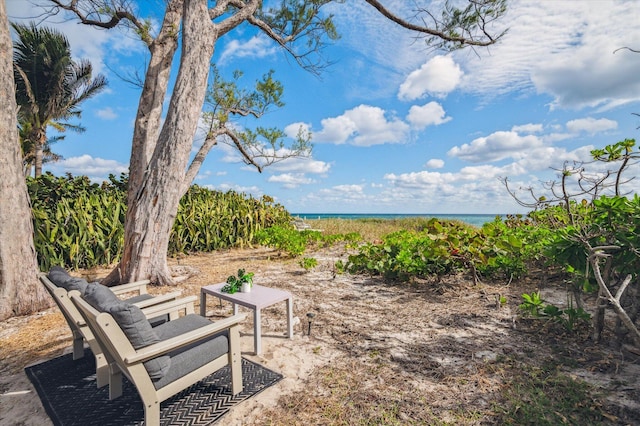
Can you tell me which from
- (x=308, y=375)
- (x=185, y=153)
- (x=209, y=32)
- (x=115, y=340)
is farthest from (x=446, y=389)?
(x=209, y=32)

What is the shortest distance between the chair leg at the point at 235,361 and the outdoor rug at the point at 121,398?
0.07 metres

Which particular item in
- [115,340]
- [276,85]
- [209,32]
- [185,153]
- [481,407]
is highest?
[276,85]

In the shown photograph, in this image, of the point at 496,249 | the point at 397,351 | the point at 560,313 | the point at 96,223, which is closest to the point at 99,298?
the point at 397,351

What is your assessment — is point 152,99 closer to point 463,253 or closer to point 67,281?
point 67,281

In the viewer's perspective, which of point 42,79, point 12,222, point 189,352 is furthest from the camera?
point 42,79

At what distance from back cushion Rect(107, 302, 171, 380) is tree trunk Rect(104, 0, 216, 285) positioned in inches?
141

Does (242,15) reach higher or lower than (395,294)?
higher

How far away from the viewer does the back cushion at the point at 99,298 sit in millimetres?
1907

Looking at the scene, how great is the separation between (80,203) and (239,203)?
14.4 ft

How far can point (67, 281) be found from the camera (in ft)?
7.79

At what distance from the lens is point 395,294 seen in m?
4.79

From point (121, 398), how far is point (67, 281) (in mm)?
1021

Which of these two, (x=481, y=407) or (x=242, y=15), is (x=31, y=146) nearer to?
(x=242, y=15)

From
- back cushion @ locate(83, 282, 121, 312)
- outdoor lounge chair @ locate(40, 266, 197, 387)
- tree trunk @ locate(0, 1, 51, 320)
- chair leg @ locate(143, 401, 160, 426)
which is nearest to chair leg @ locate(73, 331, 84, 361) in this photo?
outdoor lounge chair @ locate(40, 266, 197, 387)
